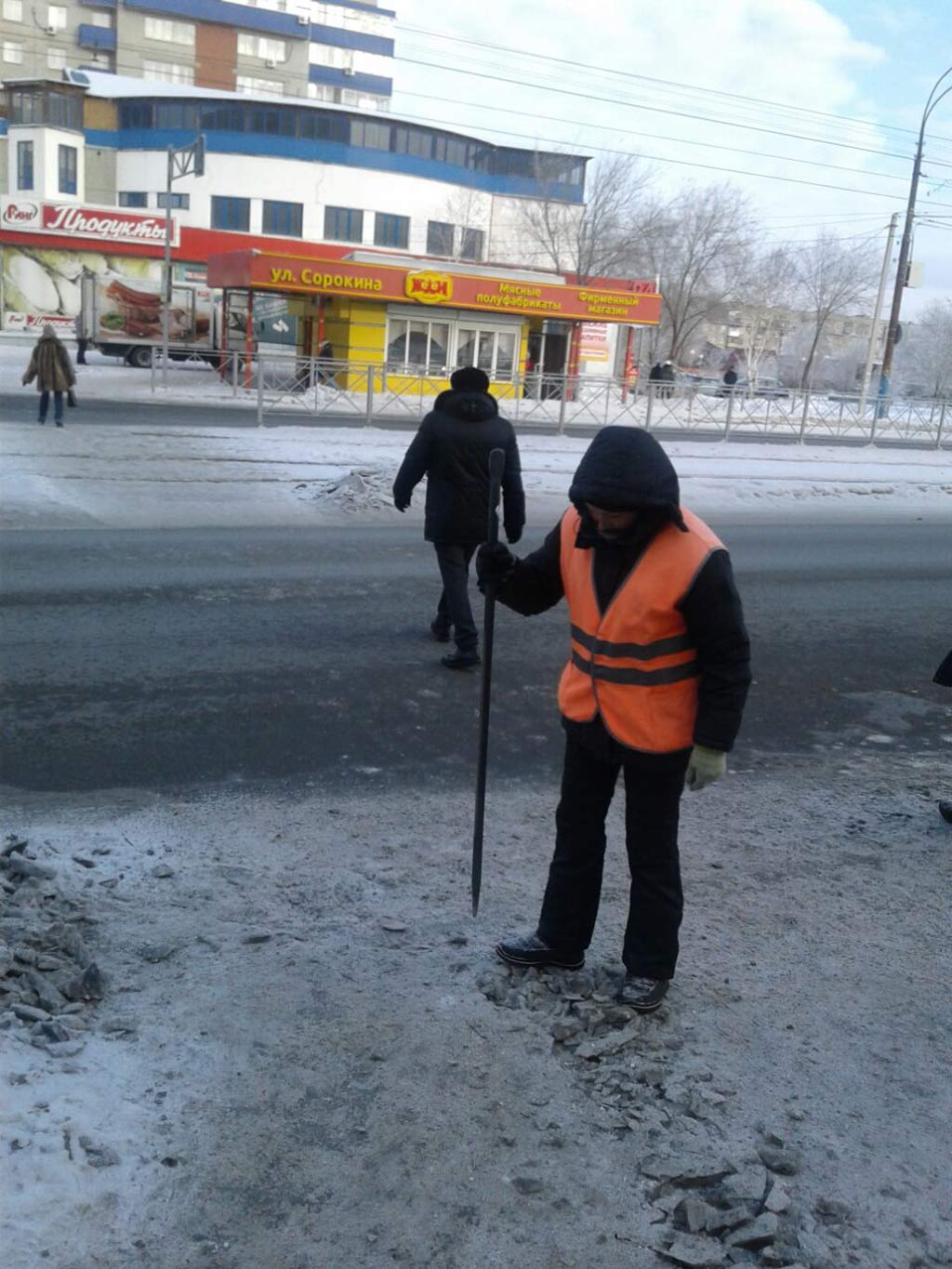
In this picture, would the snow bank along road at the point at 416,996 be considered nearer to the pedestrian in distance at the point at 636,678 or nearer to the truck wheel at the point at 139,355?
the pedestrian in distance at the point at 636,678

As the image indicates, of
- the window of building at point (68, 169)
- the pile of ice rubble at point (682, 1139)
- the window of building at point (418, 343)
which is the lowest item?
the pile of ice rubble at point (682, 1139)

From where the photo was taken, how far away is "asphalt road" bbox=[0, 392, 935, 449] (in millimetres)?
20750

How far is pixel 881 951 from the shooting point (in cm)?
391

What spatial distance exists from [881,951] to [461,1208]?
195 cm

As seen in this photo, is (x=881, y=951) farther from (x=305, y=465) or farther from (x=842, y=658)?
(x=305, y=465)

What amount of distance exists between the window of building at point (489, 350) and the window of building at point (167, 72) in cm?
5419

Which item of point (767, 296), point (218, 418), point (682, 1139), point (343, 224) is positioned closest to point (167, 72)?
point (343, 224)

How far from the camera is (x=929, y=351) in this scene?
78.1 meters

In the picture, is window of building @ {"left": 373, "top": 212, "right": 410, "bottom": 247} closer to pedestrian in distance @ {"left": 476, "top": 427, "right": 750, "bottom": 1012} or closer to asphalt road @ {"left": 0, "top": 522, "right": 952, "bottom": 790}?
asphalt road @ {"left": 0, "top": 522, "right": 952, "bottom": 790}

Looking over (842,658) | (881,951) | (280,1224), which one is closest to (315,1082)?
(280,1224)

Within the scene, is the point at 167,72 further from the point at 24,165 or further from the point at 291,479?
the point at 291,479

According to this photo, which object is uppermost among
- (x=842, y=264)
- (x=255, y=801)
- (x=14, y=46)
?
(x=14, y=46)

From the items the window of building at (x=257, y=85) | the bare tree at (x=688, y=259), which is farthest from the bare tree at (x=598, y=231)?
the window of building at (x=257, y=85)

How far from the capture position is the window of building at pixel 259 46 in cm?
7888
